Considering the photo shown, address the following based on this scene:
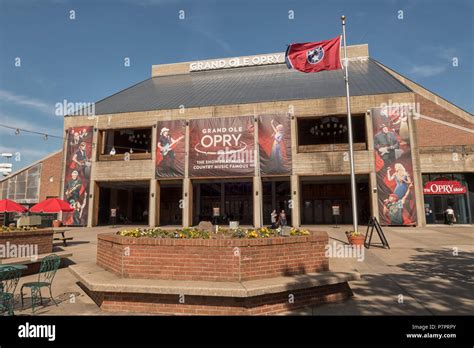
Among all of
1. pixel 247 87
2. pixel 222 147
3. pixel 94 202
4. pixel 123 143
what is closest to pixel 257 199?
pixel 222 147

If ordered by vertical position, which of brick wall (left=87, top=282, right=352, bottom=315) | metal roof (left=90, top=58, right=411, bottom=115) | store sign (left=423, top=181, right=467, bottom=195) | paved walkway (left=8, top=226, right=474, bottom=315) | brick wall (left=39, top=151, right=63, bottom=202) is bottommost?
paved walkway (left=8, top=226, right=474, bottom=315)

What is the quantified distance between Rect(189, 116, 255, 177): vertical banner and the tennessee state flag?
36.2ft

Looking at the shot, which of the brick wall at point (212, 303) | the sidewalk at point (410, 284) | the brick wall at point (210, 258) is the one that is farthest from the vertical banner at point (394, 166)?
the brick wall at point (212, 303)

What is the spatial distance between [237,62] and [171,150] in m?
22.5

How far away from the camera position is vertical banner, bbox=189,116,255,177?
27094 mm

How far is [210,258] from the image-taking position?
6.46 metres

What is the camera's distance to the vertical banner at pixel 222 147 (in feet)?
88.9

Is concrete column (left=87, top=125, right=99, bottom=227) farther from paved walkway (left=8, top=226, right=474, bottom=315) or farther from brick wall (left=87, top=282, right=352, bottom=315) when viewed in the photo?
brick wall (left=87, top=282, right=352, bottom=315)

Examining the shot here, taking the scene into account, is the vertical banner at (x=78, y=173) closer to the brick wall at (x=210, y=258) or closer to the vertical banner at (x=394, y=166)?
the brick wall at (x=210, y=258)

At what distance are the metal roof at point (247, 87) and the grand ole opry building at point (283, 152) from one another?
0.25 meters

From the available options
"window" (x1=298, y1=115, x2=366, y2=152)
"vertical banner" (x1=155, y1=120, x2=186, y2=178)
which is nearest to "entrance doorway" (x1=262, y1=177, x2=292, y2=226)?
"window" (x1=298, y1=115, x2=366, y2=152)

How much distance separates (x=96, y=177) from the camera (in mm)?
29578

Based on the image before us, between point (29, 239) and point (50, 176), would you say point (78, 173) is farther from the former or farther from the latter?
point (29, 239)
